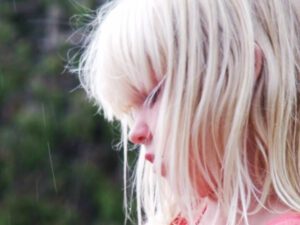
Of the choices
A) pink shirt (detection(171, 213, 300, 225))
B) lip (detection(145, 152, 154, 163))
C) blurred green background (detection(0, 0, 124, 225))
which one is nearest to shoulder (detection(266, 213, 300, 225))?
pink shirt (detection(171, 213, 300, 225))

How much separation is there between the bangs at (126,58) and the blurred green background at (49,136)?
149 inches

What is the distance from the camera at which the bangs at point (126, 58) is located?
1.63m

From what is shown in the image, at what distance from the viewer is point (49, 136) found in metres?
5.71

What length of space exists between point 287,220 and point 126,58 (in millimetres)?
329

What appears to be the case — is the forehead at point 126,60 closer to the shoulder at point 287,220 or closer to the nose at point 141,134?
the nose at point 141,134

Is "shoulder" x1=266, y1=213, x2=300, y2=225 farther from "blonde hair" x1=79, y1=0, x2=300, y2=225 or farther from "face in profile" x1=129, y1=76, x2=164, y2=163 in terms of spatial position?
"face in profile" x1=129, y1=76, x2=164, y2=163

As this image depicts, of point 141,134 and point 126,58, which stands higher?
point 126,58

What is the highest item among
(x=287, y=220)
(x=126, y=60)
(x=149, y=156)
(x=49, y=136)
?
(x=126, y=60)

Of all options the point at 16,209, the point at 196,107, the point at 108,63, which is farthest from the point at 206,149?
the point at 16,209

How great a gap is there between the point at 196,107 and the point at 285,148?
0.46 ft

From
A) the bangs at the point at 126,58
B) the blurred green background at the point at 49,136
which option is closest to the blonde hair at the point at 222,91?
the bangs at the point at 126,58

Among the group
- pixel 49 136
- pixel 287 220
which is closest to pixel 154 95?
pixel 287 220

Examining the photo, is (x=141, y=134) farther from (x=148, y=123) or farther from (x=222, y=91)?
(x=222, y=91)

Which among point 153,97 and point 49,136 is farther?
point 49,136
